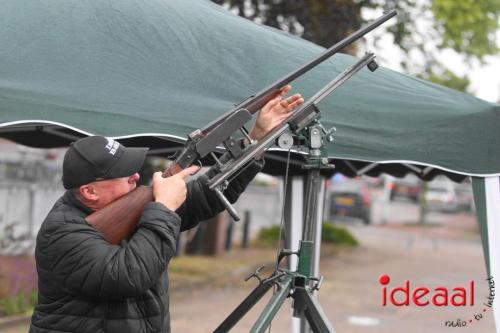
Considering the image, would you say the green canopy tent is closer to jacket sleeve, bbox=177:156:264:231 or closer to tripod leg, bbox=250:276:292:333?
jacket sleeve, bbox=177:156:264:231

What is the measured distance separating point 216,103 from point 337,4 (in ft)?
26.4

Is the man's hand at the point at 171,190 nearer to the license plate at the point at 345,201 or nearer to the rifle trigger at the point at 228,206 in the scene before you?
the rifle trigger at the point at 228,206

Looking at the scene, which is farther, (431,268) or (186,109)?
(431,268)

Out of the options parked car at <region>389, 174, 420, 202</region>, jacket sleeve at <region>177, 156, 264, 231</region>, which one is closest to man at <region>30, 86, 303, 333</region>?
jacket sleeve at <region>177, 156, 264, 231</region>

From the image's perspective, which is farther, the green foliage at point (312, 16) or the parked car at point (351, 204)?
the parked car at point (351, 204)

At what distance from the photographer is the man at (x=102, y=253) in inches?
94.6

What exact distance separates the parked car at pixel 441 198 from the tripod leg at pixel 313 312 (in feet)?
116

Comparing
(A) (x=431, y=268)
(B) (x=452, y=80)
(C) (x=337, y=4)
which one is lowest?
(A) (x=431, y=268)

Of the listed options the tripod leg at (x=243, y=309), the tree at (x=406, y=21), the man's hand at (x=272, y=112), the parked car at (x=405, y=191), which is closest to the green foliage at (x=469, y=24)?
the tree at (x=406, y=21)

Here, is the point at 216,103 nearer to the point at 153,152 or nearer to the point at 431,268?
the point at 153,152

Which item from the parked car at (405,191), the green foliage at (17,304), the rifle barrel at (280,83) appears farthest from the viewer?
the parked car at (405,191)

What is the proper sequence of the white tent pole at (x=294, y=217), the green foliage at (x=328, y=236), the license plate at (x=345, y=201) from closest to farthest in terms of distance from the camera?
the white tent pole at (x=294, y=217) → the green foliage at (x=328, y=236) → the license plate at (x=345, y=201)

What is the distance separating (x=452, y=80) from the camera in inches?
668

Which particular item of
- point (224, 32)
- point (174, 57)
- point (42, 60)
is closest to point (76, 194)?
point (42, 60)
